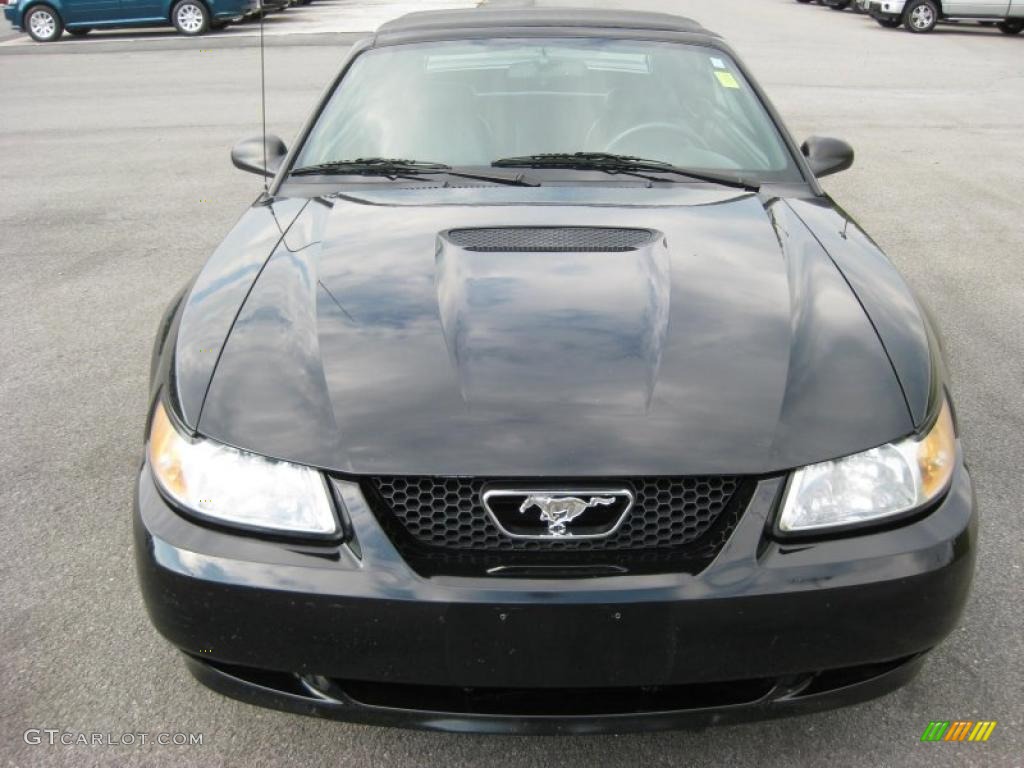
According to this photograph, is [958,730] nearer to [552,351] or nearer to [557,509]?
[557,509]

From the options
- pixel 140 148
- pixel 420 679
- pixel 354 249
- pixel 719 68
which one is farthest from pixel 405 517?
pixel 140 148

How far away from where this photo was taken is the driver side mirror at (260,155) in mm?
3793

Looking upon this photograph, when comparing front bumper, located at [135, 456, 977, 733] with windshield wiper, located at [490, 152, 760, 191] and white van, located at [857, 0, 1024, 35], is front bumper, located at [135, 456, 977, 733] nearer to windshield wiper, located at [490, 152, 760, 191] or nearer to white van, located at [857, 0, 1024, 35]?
windshield wiper, located at [490, 152, 760, 191]

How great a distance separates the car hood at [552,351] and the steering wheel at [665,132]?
586 millimetres

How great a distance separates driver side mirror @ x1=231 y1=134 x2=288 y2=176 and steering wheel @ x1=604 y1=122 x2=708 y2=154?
1190 mm

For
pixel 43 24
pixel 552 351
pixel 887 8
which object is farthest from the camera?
pixel 887 8

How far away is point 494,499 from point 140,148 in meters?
8.84

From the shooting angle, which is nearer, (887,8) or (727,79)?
(727,79)

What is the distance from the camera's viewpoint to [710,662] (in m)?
1.96

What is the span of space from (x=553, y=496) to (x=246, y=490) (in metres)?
0.61

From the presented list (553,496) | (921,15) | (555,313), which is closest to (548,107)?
(555,313)

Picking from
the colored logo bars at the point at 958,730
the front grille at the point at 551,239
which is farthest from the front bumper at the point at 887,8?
the colored logo bars at the point at 958,730

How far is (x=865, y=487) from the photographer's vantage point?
2061mm

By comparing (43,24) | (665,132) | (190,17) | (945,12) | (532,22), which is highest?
(532,22)
